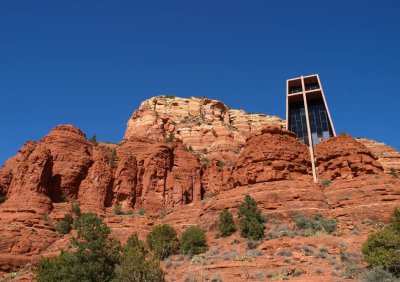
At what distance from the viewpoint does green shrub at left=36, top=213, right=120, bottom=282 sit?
28.6m

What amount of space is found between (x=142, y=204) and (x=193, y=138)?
31.8 m

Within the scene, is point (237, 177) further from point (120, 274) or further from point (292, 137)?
point (120, 274)

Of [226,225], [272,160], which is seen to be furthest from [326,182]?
[226,225]

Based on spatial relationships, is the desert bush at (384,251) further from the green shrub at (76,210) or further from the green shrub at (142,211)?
the green shrub at (76,210)

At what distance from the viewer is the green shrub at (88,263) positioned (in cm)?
2856

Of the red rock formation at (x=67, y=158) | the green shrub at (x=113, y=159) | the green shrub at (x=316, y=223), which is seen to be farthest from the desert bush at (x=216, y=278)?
the green shrub at (x=113, y=159)

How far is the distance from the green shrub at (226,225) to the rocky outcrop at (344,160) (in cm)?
1311

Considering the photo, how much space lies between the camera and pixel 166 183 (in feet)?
192

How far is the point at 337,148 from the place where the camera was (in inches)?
1818

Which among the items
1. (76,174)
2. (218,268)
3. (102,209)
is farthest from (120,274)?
(76,174)

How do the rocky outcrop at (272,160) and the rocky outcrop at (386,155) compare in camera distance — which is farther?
the rocky outcrop at (386,155)

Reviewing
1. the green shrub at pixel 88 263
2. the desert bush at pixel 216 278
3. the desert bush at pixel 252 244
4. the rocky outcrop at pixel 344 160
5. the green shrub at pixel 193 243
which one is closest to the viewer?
A: the desert bush at pixel 216 278

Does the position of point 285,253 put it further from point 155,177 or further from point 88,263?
point 155,177

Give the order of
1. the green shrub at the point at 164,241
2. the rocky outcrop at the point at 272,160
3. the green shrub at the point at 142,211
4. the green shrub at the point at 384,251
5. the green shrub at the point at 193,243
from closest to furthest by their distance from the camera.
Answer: the green shrub at the point at 384,251, the green shrub at the point at 193,243, the green shrub at the point at 164,241, the rocky outcrop at the point at 272,160, the green shrub at the point at 142,211
